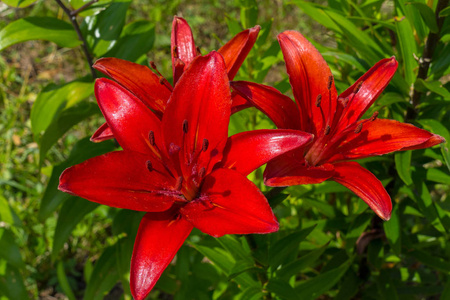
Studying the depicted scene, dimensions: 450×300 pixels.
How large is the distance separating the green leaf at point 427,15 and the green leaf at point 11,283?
1.56m

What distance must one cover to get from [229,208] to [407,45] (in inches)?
30.3

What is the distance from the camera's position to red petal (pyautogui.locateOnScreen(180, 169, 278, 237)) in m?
0.80

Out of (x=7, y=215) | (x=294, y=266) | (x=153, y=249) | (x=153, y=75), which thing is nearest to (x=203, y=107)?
(x=153, y=75)

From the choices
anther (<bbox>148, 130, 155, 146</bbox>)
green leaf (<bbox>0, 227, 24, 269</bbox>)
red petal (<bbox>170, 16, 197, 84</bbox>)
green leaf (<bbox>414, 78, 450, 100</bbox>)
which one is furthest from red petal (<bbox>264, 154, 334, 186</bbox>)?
green leaf (<bbox>0, 227, 24, 269</bbox>)

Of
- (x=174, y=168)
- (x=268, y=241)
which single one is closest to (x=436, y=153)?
(x=268, y=241)

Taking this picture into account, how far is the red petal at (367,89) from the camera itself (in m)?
1.00

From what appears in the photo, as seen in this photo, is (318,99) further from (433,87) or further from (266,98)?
(433,87)

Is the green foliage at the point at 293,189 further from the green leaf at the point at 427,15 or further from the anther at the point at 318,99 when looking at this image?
the anther at the point at 318,99

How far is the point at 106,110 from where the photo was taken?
3.08 ft

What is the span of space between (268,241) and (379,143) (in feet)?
1.42

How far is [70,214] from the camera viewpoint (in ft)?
4.78

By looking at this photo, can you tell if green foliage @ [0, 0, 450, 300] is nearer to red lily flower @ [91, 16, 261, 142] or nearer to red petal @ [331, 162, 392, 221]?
red petal @ [331, 162, 392, 221]

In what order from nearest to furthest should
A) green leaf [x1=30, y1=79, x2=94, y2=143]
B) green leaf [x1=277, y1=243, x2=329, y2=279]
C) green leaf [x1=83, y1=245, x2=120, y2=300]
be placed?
green leaf [x1=277, y1=243, x2=329, y2=279]
green leaf [x1=30, y1=79, x2=94, y2=143]
green leaf [x1=83, y1=245, x2=120, y2=300]

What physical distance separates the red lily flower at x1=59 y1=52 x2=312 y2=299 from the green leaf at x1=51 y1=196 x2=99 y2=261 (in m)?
0.61
